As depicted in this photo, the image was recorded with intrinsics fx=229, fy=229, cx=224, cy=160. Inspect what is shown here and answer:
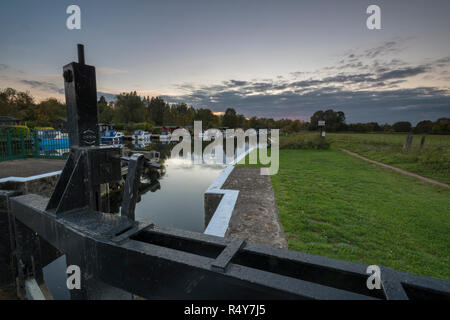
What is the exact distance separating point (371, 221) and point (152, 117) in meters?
87.2

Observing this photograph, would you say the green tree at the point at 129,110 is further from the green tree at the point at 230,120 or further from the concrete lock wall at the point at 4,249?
the concrete lock wall at the point at 4,249

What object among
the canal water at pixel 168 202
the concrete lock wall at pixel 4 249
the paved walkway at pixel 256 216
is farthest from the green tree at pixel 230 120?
the concrete lock wall at pixel 4 249

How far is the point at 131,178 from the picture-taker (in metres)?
1.64

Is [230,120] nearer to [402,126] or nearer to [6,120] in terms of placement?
[402,126]

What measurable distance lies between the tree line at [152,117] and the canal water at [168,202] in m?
41.1

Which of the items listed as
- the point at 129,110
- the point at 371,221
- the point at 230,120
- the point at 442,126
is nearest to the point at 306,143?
the point at 371,221

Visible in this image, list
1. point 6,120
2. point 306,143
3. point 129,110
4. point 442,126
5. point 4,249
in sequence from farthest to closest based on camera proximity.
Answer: point 129,110 → point 442,126 → point 6,120 → point 306,143 → point 4,249

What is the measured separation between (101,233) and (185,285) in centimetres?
68

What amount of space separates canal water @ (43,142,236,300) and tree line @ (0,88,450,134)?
41.1 m

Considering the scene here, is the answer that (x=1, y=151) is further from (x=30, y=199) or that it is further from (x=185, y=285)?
(x=185, y=285)

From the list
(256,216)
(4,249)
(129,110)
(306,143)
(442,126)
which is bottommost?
(256,216)

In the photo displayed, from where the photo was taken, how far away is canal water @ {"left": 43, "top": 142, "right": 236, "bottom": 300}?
6363 mm

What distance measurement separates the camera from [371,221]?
18.5ft
